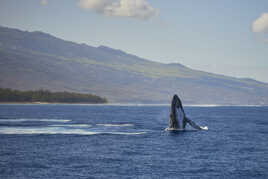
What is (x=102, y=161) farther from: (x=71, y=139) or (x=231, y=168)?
(x=71, y=139)

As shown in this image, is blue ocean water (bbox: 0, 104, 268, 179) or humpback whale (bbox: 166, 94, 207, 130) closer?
blue ocean water (bbox: 0, 104, 268, 179)

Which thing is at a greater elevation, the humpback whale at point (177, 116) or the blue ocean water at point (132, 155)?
the humpback whale at point (177, 116)

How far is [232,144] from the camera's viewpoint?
247ft

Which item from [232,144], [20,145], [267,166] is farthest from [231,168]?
[20,145]

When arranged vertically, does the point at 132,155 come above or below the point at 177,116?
below

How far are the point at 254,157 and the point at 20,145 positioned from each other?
110 feet

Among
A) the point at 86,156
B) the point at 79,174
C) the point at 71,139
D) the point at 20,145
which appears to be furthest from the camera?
the point at 71,139

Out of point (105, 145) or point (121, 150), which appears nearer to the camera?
point (121, 150)

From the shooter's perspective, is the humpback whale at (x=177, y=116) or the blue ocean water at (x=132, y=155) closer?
the blue ocean water at (x=132, y=155)

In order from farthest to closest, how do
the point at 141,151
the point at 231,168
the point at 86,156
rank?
the point at 141,151
the point at 86,156
the point at 231,168

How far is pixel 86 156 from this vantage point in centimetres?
6159

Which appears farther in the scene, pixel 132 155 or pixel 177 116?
pixel 177 116

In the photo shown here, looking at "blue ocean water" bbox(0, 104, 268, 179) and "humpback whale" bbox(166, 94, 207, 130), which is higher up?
"humpback whale" bbox(166, 94, 207, 130)

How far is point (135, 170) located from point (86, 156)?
37.2 feet
